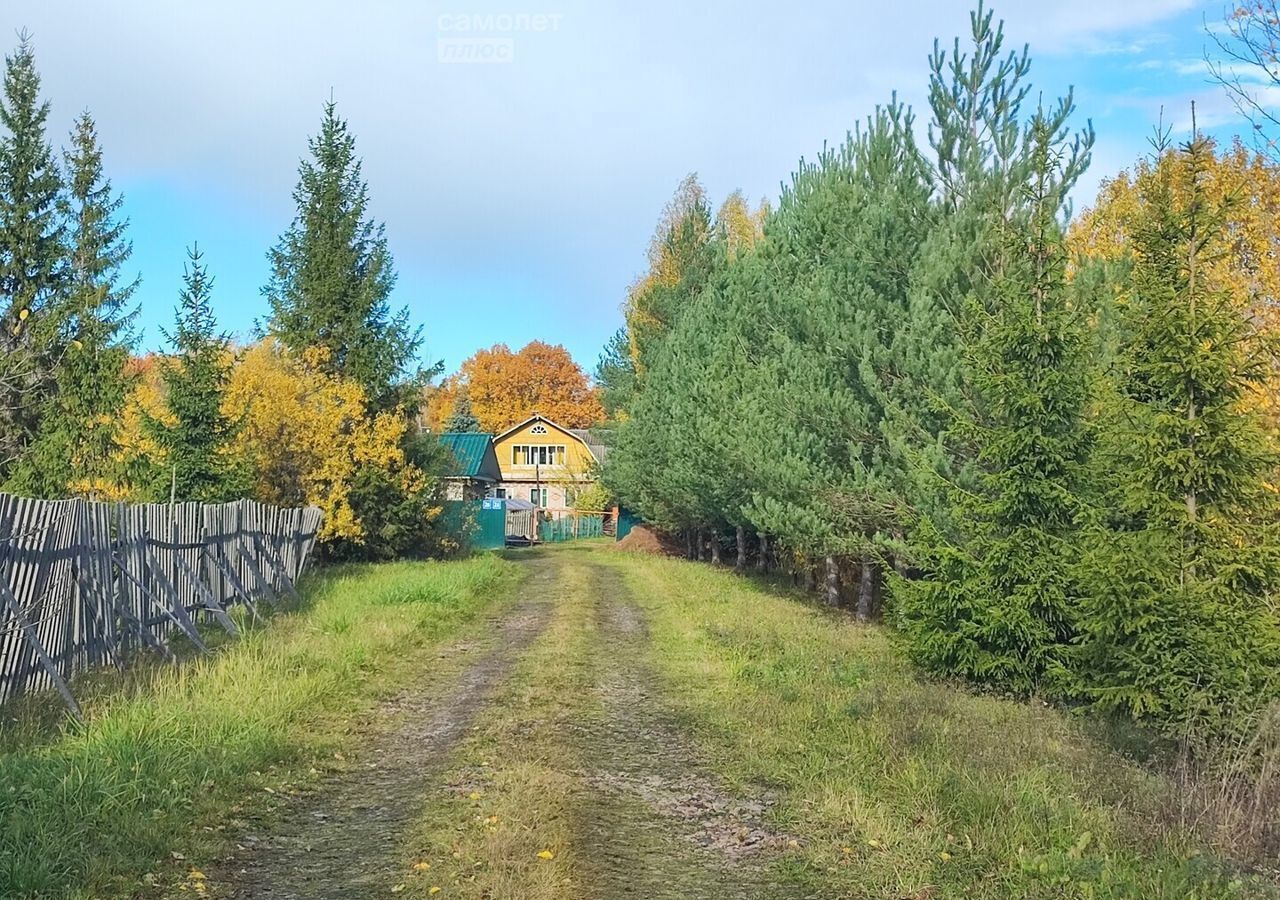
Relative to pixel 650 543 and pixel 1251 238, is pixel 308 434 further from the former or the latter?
pixel 650 543

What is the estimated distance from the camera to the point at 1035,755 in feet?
24.5

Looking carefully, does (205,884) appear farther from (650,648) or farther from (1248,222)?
(1248,222)

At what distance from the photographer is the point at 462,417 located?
3162 inches

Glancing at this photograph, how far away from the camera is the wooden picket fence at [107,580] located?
814 cm

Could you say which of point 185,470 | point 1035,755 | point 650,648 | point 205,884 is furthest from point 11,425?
point 1035,755

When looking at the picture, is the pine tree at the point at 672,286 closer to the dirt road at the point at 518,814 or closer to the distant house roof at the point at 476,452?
the distant house roof at the point at 476,452

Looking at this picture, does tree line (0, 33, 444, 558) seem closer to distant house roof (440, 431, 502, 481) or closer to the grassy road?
the grassy road

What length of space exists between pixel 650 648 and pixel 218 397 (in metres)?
9.92

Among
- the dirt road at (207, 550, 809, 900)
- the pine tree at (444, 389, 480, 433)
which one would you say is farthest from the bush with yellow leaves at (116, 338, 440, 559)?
the pine tree at (444, 389, 480, 433)

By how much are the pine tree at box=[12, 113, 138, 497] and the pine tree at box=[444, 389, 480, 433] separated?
148ft

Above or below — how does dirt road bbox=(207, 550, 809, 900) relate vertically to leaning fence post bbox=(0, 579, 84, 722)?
below

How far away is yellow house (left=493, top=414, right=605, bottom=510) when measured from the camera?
69.2 m

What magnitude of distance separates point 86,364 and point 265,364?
5.30 meters

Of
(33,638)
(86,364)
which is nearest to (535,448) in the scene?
(86,364)
